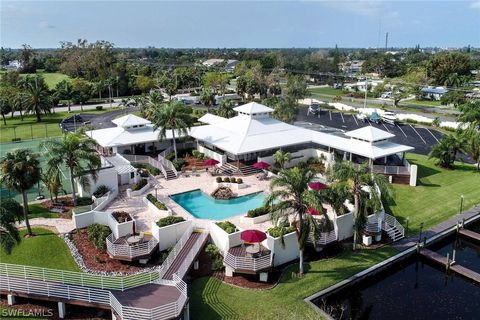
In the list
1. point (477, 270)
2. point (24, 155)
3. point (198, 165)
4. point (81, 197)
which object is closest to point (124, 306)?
point (24, 155)

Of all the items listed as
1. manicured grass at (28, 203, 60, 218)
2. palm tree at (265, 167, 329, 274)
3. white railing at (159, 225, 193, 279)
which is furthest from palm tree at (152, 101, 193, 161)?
palm tree at (265, 167, 329, 274)

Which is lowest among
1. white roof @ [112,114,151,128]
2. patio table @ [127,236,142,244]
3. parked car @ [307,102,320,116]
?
patio table @ [127,236,142,244]

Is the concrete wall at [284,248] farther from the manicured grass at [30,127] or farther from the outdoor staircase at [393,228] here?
the manicured grass at [30,127]

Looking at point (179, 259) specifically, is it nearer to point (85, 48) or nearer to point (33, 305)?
point (33, 305)

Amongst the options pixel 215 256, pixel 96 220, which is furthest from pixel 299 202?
pixel 96 220

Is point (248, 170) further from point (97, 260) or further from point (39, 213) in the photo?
point (39, 213)

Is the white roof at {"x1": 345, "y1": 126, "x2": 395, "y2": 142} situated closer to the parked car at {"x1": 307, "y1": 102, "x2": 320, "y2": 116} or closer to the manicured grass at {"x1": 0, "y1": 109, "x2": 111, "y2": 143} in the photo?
the parked car at {"x1": 307, "y1": 102, "x2": 320, "y2": 116}
